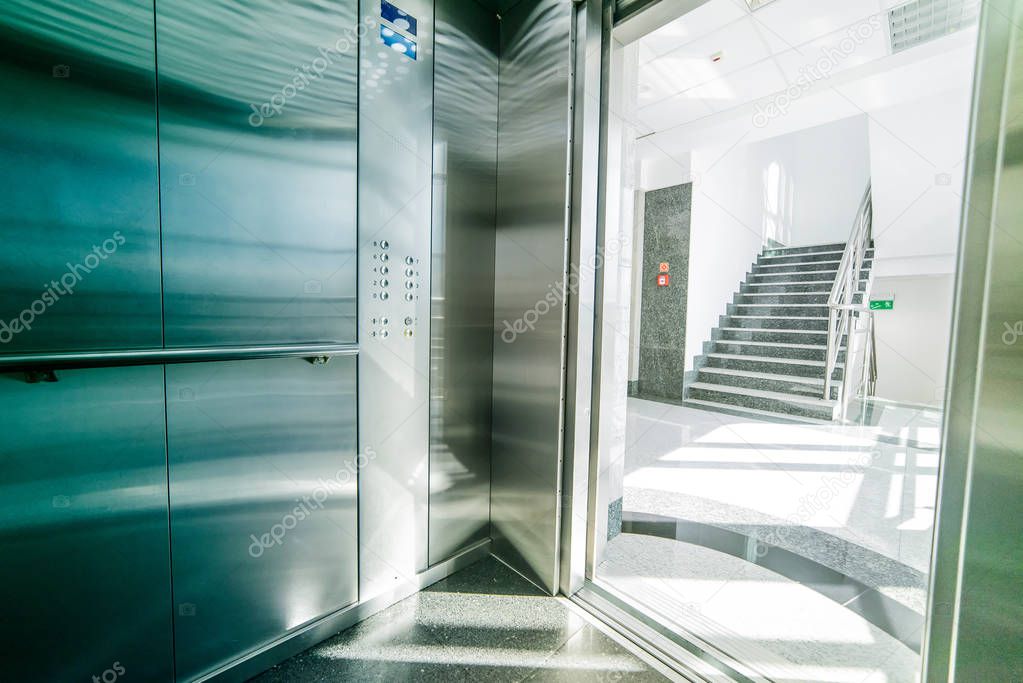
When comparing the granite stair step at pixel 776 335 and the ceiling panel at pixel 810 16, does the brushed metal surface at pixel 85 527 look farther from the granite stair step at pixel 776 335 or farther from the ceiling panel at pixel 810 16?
the ceiling panel at pixel 810 16

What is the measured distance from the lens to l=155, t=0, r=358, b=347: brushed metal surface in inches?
47.0

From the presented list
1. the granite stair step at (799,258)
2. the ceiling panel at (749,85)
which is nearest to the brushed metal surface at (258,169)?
the granite stair step at (799,258)

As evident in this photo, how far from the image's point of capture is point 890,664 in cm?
143

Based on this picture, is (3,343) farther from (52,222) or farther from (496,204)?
(496,204)

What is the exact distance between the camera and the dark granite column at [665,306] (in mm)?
3404

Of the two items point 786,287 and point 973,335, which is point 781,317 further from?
point 973,335

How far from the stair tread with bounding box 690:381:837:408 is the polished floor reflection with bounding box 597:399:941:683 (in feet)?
→ 0.50

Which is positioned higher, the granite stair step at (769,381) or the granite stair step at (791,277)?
the granite stair step at (791,277)

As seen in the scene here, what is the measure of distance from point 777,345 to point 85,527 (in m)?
3.61

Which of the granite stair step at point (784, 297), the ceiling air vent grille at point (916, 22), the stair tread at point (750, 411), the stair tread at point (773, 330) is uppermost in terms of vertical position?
the ceiling air vent grille at point (916, 22)

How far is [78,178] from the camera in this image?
1.04 m

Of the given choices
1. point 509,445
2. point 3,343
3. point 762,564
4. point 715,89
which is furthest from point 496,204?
point 715,89

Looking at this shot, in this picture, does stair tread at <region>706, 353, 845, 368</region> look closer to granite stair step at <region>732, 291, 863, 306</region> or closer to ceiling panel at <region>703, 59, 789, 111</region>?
granite stair step at <region>732, 291, 863, 306</region>

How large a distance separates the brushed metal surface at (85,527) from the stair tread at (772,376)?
3.37 metres
